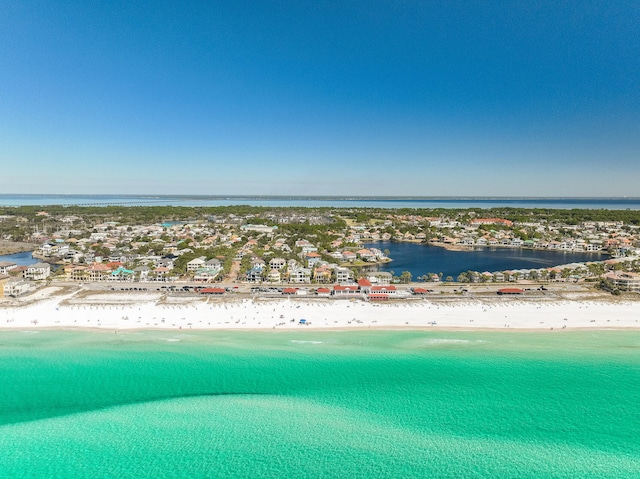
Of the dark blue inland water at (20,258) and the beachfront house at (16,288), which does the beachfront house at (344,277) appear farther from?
the dark blue inland water at (20,258)

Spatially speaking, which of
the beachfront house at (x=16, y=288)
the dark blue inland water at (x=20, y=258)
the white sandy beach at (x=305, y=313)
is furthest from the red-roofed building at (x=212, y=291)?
the dark blue inland water at (x=20, y=258)

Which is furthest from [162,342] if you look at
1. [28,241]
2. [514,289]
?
[28,241]

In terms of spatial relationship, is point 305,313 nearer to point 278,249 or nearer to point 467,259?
point 278,249

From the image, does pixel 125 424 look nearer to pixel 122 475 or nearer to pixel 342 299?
pixel 122 475

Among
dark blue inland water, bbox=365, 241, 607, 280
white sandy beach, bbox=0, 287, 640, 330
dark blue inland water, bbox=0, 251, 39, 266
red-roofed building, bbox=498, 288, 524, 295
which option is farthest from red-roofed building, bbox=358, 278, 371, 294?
dark blue inland water, bbox=0, 251, 39, 266

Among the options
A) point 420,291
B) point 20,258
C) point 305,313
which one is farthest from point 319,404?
point 20,258
